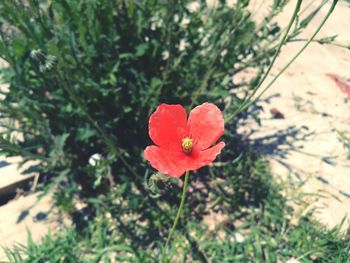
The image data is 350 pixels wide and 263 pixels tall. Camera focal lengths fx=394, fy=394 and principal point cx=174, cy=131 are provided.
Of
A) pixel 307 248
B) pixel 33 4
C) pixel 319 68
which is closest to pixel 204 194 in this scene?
pixel 307 248

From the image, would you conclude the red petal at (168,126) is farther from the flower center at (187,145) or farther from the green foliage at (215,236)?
the green foliage at (215,236)

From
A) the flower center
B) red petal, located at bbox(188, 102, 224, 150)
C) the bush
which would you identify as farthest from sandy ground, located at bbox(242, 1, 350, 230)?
the flower center

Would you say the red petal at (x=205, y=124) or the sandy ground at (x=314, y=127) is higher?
the red petal at (x=205, y=124)

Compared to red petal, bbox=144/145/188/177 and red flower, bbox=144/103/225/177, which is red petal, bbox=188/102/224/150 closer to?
red flower, bbox=144/103/225/177

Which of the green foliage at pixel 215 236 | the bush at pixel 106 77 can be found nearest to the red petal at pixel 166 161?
the bush at pixel 106 77

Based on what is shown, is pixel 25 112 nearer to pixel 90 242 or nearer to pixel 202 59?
pixel 90 242

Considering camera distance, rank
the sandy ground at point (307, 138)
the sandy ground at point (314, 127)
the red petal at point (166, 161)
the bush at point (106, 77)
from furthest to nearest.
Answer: the sandy ground at point (314, 127)
the sandy ground at point (307, 138)
the bush at point (106, 77)
the red petal at point (166, 161)

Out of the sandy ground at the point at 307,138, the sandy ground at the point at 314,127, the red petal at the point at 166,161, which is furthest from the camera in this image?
the sandy ground at the point at 314,127
